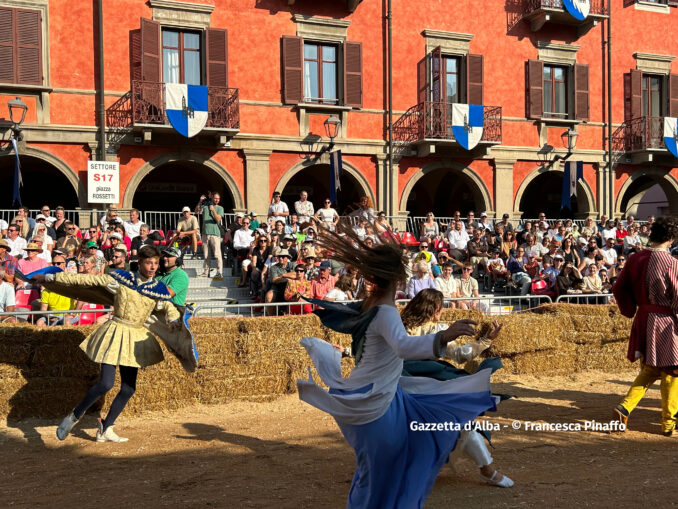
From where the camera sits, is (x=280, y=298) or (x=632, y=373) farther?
(x=280, y=298)

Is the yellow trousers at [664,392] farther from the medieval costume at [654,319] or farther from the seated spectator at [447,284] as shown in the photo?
the seated spectator at [447,284]

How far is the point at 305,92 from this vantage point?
66.4 feet

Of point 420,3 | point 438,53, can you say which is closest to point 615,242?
point 438,53

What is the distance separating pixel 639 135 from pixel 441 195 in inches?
282

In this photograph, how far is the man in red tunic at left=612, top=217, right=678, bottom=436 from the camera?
21.4 feet

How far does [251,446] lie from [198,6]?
1498 centimetres

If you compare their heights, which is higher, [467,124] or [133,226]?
[467,124]

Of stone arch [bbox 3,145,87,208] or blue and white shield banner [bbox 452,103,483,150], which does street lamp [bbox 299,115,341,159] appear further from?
stone arch [bbox 3,145,87,208]

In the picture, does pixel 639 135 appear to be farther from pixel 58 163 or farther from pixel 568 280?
pixel 58 163

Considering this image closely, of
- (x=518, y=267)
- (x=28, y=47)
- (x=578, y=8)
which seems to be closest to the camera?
(x=518, y=267)

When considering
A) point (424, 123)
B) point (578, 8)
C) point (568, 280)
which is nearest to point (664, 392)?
point (568, 280)

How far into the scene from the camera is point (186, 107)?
17.9 m

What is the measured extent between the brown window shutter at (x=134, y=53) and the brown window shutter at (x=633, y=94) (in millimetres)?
16164

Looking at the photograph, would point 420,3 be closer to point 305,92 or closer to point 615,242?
point 305,92
